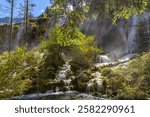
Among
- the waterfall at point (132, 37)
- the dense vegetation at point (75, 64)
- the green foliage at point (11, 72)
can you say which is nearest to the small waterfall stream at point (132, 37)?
the waterfall at point (132, 37)

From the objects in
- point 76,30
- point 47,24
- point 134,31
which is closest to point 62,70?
point 134,31

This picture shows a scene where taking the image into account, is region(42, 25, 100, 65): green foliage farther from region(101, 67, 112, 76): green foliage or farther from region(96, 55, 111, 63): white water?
region(101, 67, 112, 76): green foliage

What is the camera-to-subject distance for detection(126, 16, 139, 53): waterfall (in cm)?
3784

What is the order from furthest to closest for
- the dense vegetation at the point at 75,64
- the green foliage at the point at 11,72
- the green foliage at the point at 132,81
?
the green foliage at the point at 132,81
the green foliage at the point at 11,72
the dense vegetation at the point at 75,64

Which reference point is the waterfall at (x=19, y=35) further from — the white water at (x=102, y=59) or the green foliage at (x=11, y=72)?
the green foliage at (x=11, y=72)

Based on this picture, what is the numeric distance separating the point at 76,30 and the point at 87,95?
509 inches

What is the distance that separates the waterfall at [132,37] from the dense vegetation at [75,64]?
6.03 m

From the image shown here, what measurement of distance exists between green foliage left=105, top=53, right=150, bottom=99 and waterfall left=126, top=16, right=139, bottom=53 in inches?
536

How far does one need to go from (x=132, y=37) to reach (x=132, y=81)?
54.4ft

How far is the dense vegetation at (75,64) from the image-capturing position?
33.7 ft

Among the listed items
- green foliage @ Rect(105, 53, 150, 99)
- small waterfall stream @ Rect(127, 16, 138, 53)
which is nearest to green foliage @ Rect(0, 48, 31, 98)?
green foliage @ Rect(105, 53, 150, 99)

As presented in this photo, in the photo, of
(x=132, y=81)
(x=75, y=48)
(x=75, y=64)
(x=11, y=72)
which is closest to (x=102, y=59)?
(x=75, y=48)

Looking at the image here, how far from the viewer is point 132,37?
3884 centimetres

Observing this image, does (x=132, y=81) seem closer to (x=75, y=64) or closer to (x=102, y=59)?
(x=75, y=64)
